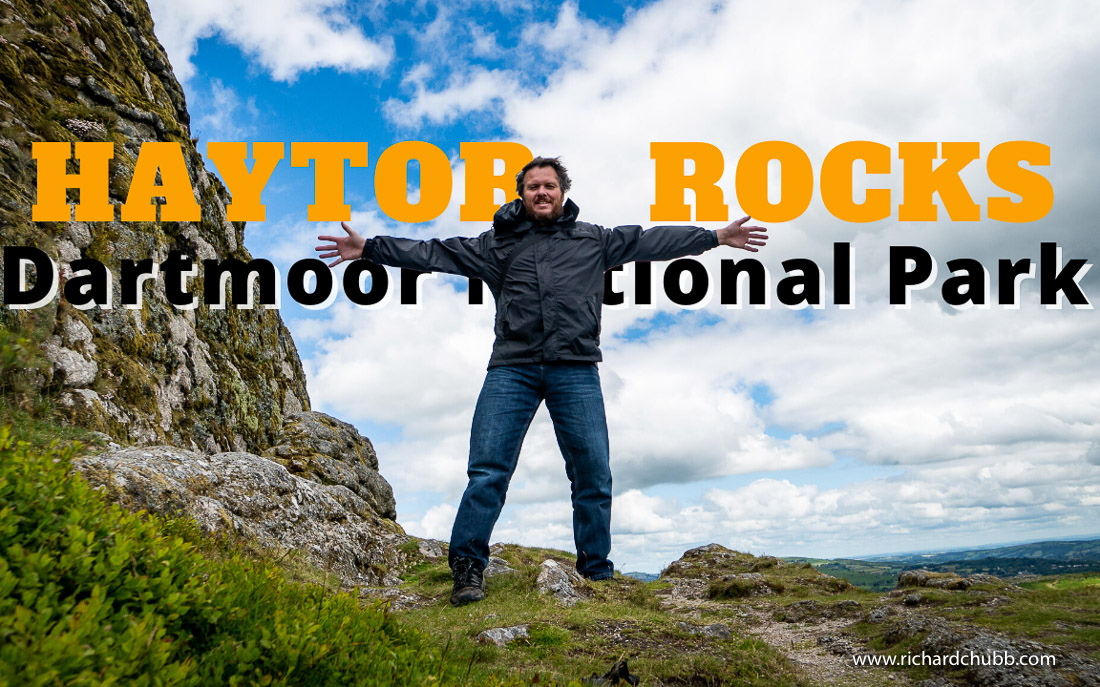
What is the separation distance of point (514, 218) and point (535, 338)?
1613 mm

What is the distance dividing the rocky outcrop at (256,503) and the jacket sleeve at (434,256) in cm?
366

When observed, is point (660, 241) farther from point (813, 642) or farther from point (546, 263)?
point (813, 642)

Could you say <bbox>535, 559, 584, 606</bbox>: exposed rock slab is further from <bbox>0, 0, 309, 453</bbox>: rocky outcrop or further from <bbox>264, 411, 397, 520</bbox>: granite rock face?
<bbox>264, 411, 397, 520</bbox>: granite rock face

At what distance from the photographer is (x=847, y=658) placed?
5.91 meters

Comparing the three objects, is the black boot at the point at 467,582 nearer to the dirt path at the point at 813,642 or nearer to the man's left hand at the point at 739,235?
the dirt path at the point at 813,642

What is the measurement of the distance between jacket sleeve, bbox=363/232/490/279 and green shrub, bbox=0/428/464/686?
4.73 metres

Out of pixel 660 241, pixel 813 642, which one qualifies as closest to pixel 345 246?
pixel 660 241

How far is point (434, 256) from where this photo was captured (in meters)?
8.48

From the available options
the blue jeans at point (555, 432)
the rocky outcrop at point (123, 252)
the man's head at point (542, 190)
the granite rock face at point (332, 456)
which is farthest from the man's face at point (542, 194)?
the granite rock face at point (332, 456)

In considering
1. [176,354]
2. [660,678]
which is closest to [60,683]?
[660,678]

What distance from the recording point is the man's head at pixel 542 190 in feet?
27.4

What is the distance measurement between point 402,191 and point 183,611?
476 inches

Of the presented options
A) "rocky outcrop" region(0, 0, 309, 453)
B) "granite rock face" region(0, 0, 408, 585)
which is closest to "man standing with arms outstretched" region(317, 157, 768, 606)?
"granite rock face" region(0, 0, 408, 585)

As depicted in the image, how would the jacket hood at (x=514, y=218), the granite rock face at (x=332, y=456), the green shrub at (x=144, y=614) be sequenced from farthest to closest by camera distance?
the granite rock face at (x=332, y=456) → the jacket hood at (x=514, y=218) → the green shrub at (x=144, y=614)
